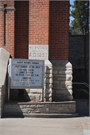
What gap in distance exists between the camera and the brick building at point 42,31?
7480 millimetres

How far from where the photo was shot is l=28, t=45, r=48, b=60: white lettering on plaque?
7.44 m

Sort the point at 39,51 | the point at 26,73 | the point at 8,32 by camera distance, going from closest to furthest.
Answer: the point at 26,73
the point at 39,51
the point at 8,32

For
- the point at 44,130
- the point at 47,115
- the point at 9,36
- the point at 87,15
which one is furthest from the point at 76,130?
the point at 87,15

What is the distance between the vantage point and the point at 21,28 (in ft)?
25.7

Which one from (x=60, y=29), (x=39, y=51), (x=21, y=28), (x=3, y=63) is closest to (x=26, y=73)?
(x=3, y=63)

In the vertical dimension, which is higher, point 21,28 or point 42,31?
point 21,28

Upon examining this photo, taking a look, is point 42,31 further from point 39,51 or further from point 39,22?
point 39,51

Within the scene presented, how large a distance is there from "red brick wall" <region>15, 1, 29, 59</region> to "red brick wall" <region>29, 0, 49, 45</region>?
1.27 feet

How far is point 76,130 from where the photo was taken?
482 cm

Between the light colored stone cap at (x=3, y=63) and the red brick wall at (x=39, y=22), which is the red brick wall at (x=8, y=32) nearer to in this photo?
the light colored stone cap at (x=3, y=63)

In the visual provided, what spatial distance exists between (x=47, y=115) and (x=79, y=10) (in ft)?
54.9

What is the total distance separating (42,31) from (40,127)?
165 inches

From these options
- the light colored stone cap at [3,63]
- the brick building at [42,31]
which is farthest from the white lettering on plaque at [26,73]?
the brick building at [42,31]

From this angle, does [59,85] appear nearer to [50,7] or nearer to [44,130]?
[44,130]
